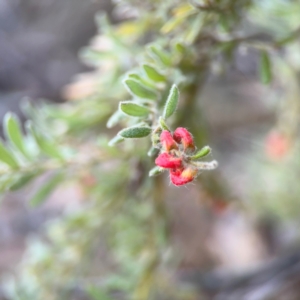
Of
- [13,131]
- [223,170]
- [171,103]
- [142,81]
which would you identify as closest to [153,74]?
[142,81]

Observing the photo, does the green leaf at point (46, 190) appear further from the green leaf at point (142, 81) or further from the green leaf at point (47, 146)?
the green leaf at point (142, 81)

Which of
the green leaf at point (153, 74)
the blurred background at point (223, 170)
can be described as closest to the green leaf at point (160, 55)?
the green leaf at point (153, 74)

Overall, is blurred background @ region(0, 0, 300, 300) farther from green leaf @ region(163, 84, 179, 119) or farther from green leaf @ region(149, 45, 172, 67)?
green leaf @ region(163, 84, 179, 119)

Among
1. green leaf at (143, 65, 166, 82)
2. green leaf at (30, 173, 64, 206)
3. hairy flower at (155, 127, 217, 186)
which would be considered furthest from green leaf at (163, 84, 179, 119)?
green leaf at (30, 173, 64, 206)

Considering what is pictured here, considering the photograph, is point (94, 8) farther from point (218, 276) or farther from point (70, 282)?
point (70, 282)

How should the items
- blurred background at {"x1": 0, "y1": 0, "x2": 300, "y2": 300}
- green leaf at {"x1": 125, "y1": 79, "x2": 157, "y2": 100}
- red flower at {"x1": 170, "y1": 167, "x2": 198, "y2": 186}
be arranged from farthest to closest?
blurred background at {"x1": 0, "y1": 0, "x2": 300, "y2": 300}
green leaf at {"x1": 125, "y1": 79, "x2": 157, "y2": 100}
red flower at {"x1": 170, "y1": 167, "x2": 198, "y2": 186}
